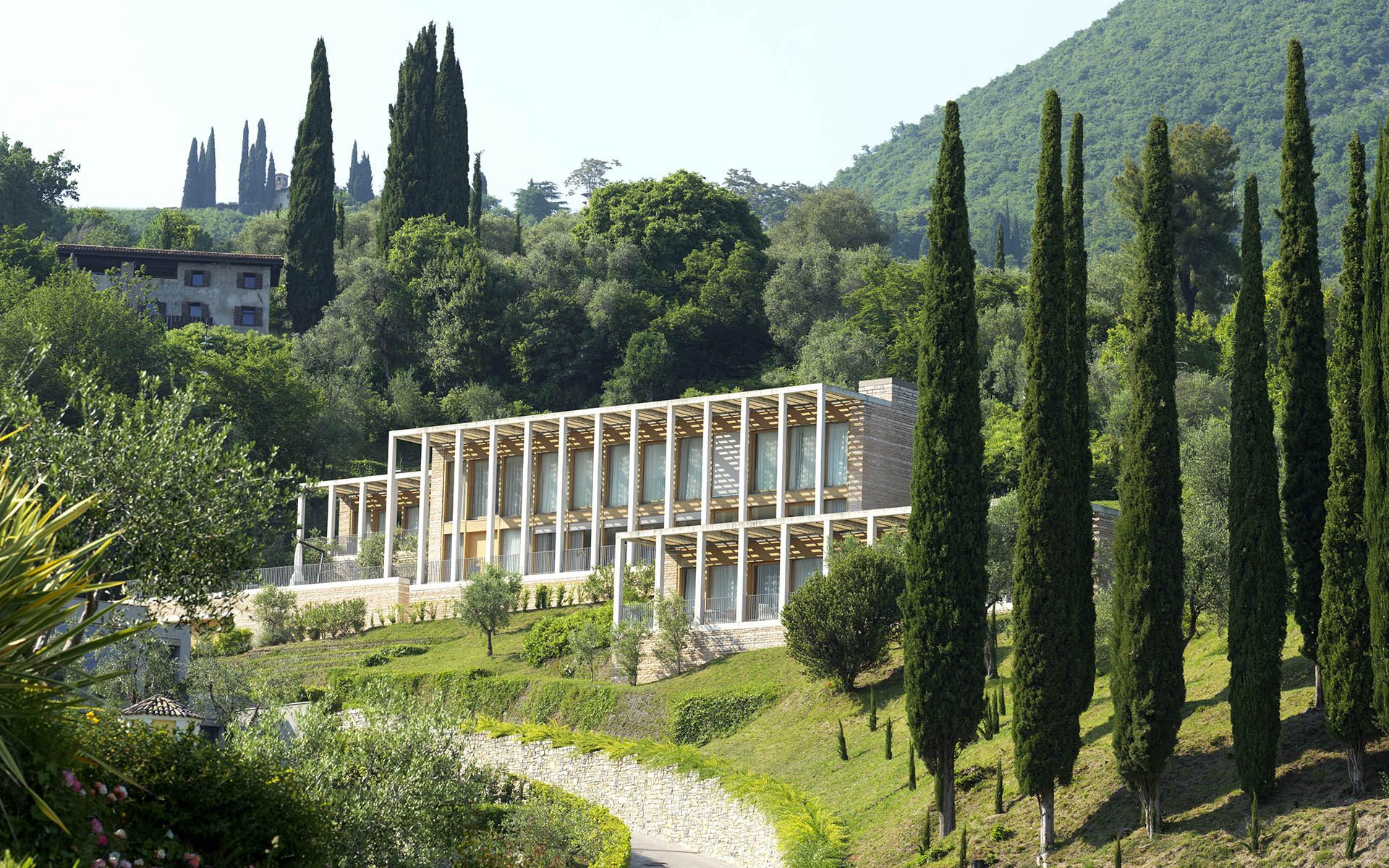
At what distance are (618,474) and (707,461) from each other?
21.4ft

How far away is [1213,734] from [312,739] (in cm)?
1564

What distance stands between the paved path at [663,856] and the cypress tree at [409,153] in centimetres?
5737

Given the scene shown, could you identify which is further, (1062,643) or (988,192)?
(988,192)

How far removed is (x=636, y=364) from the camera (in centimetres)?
7825

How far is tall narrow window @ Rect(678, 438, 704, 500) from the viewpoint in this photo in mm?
60656

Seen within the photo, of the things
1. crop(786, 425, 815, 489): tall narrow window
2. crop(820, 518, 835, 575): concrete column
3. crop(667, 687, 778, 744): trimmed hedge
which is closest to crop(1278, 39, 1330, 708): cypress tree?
crop(667, 687, 778, 744): trimmed hedge

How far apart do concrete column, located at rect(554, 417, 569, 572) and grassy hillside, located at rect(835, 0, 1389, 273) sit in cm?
9581

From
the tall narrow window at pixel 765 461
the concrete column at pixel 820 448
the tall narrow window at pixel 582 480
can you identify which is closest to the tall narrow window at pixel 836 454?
the concrete column at pixel 820 448

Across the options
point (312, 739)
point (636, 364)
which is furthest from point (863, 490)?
point (312, 739)

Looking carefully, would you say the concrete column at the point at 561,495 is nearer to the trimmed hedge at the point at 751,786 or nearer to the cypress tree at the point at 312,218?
the trimmed hedge at the point at 751,786

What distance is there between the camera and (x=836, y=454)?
56312 millimetres

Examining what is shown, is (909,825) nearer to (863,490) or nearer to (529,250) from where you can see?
(863,490)

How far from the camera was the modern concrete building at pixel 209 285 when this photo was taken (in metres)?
90.6

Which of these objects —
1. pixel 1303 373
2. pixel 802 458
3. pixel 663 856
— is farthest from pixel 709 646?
pixel 1303 373
